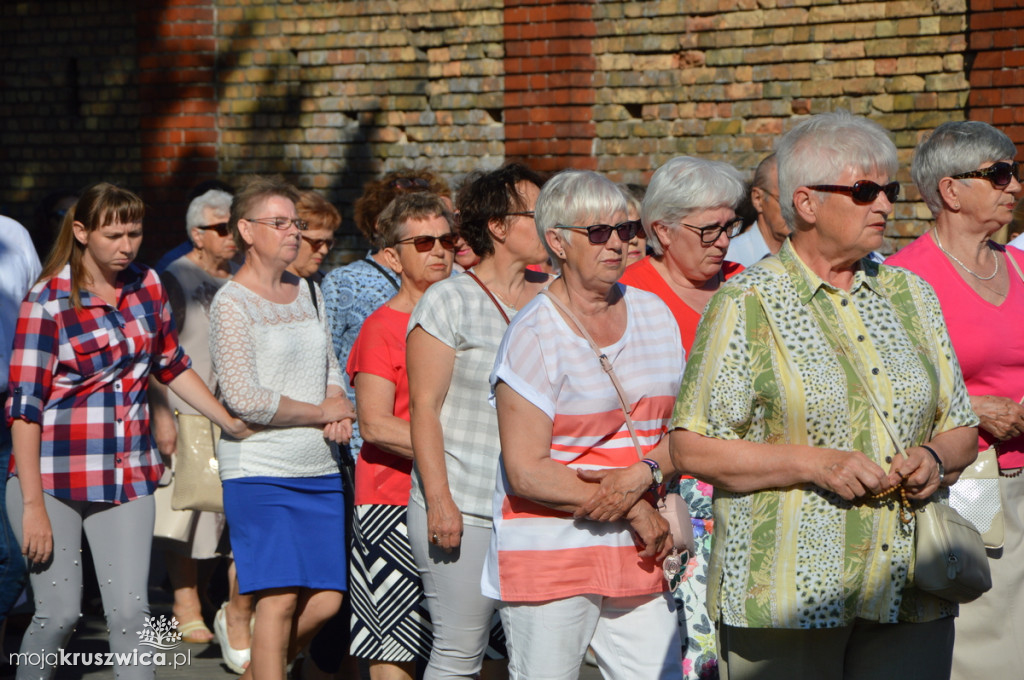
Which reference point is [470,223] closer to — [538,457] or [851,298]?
[538,457]

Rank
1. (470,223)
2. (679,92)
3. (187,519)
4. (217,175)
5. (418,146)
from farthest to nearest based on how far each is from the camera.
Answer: (217,175)
(418,146)
(679,92)
(187,519)
(470,223)

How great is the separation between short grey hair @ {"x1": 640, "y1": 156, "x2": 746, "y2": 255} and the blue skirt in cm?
175

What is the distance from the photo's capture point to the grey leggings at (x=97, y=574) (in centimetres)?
463

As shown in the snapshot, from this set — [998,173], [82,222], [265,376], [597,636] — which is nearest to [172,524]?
[265,376]

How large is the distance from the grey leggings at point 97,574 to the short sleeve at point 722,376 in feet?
8.19

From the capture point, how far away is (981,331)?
13.4 feet

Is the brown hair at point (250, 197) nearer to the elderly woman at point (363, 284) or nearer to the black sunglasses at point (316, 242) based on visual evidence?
the elderly woman at point (363, 284)

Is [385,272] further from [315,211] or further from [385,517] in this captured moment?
[385,517]

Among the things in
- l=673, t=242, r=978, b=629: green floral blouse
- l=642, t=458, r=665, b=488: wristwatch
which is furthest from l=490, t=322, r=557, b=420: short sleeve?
l=673, t=242, r=978, b=629: green floral blouse

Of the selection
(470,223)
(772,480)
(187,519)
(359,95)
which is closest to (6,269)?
(187,519)

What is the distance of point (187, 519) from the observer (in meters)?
6.61

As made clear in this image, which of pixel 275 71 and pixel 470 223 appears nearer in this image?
pixel 470 223

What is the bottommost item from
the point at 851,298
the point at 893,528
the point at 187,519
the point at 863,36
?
the point at 187,519

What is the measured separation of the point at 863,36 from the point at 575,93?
6.41 ft
